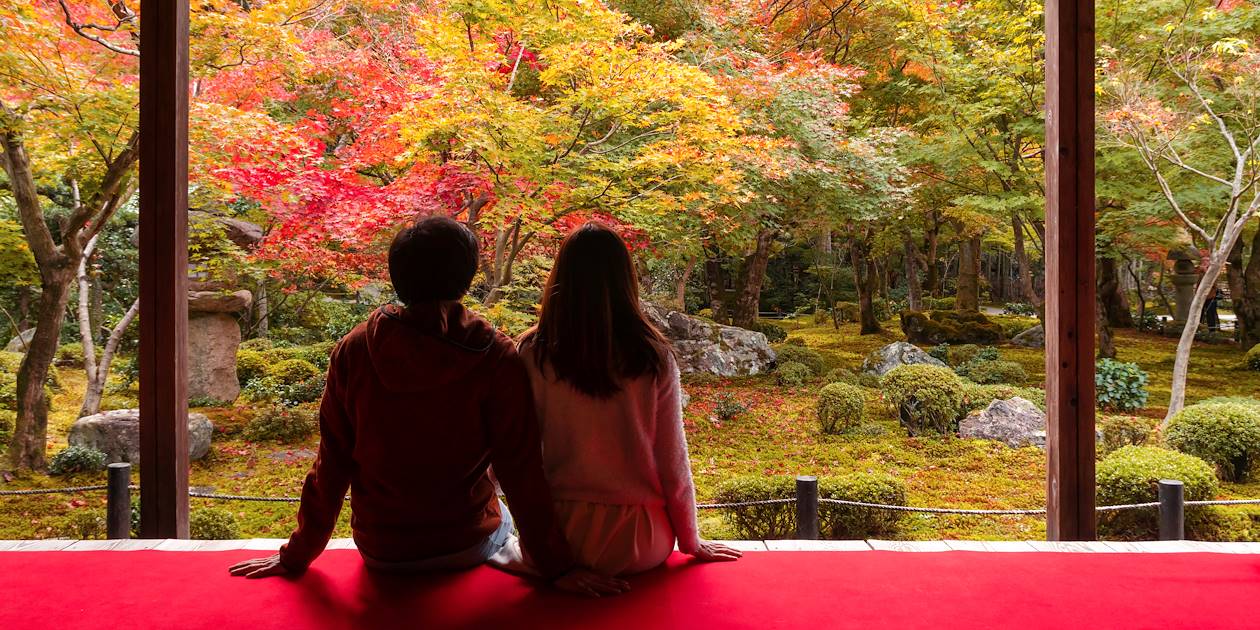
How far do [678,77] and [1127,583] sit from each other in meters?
3.65

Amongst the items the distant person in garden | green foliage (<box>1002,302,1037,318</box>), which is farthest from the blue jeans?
green foliage (<box>1002,302,1037,318</box>)

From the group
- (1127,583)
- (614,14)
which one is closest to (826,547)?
(1127,583)

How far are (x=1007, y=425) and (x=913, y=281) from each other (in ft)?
8.47

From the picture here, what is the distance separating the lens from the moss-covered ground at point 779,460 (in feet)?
16.3

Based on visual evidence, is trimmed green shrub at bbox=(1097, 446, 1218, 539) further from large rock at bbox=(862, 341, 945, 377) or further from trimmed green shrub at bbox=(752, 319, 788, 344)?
trimmed green shrub at bbox=(752, 319, 788, 344)

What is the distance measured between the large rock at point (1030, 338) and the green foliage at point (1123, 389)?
1.43m

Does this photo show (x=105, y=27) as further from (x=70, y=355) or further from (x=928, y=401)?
(x=928, y=401)

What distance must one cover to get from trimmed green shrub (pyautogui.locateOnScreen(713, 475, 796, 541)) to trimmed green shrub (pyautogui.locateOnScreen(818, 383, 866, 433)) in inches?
71.3

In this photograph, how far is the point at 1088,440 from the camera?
2.48 m

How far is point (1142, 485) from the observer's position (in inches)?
161

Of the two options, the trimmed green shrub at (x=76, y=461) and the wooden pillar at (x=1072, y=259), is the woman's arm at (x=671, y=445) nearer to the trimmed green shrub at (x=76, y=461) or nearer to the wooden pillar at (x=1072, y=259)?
the wooden pillar at (x=1072, y=259)

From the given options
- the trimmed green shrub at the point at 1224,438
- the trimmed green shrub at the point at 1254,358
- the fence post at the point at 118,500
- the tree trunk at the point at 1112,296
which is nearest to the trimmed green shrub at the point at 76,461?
the fence post at the point at 118,500

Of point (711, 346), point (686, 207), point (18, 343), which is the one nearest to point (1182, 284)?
point (711, 346)

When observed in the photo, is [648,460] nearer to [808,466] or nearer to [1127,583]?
[1127,583]
